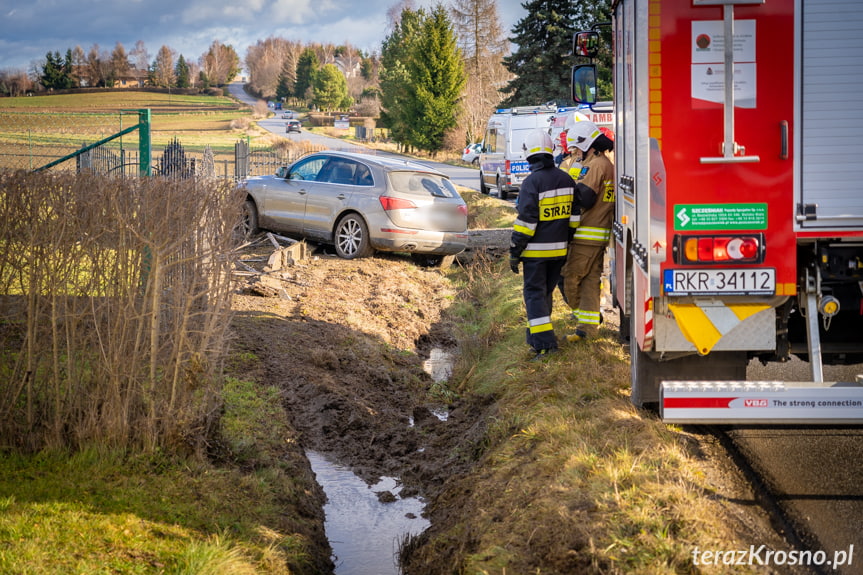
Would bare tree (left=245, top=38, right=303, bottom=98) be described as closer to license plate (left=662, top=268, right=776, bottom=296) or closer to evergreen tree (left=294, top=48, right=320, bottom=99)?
evergreen tree (left=294, top=48, right=320, bottom=99)

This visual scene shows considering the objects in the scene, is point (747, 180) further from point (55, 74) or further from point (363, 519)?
point (55, 74)

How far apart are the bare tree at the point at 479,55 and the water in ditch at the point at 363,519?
5128 centimetres

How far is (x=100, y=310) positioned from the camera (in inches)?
207

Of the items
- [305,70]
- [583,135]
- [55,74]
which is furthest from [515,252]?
[305,70]

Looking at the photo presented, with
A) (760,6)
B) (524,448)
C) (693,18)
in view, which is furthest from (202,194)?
(760,6)

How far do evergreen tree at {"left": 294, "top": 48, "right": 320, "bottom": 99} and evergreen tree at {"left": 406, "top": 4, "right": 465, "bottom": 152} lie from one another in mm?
79625

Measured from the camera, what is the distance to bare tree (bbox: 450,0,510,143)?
190ft

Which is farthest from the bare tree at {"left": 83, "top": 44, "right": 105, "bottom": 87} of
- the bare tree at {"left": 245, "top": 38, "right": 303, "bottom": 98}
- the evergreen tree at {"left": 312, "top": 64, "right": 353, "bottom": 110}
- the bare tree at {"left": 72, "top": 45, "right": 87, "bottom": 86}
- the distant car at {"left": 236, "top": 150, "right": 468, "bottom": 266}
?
the bare tree at {"left": 245, "top": 38, "right": 303, "bottom": 98}

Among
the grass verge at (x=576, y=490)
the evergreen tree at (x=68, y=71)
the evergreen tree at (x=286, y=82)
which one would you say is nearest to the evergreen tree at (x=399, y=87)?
the evergreen tree at (x=68, y=71)

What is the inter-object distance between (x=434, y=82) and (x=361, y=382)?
1973 inches

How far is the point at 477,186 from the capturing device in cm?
3341

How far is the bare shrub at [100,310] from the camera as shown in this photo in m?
5.09

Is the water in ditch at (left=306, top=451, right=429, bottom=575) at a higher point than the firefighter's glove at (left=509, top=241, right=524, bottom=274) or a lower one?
lower

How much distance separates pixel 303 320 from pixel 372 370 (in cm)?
141
